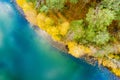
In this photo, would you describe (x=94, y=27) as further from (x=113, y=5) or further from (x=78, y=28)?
(x=113, y=5)

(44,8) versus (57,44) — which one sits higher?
(44,8)

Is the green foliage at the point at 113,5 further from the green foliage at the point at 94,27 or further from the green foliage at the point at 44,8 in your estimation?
the green foliage at the point at 44,8

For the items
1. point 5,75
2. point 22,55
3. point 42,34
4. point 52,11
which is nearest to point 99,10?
point 52,11

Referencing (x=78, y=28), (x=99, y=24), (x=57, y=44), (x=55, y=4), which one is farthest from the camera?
(x=57, y=44)

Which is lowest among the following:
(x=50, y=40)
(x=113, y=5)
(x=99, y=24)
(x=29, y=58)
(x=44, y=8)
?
(x=29, y=58)

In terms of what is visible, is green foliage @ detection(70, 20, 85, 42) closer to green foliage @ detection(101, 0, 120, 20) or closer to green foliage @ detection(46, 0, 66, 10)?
green foliage @ detection(46, 0, 66, 10)

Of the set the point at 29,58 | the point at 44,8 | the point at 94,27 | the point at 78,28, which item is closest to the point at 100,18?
the point at 94,27

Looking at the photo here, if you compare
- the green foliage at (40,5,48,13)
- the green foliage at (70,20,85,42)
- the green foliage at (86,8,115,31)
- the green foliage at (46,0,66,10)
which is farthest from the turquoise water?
the green foliage at (86,8,115,31)

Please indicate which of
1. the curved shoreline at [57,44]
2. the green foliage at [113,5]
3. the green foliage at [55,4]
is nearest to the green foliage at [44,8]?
the green foliage at [55,4]

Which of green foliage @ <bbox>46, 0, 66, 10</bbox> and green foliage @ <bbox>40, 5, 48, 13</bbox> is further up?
green foliage @ <bbox>40, 5, 48, 13</bbox>
